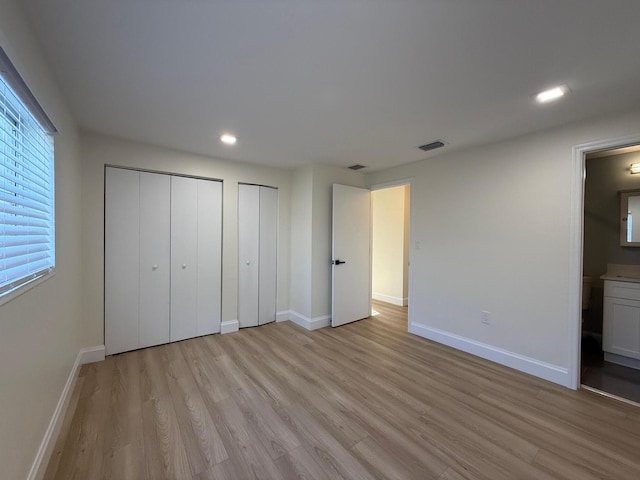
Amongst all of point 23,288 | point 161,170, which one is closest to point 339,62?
point 23,288

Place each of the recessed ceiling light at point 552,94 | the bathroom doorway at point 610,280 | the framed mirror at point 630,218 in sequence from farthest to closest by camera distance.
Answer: the framed mirror at point 630,218 → the bathroom doorway at point 610,280 → the recessed ceiling light at point 552,94

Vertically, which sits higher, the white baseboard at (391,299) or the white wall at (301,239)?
the white wall at (301,239)

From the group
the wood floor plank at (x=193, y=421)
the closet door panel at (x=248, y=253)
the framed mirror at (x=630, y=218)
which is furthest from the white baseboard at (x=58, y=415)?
the framed mirror at (x=630, y=218)

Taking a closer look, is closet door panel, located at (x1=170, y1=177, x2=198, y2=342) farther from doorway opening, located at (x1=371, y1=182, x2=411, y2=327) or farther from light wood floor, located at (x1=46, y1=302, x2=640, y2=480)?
doorway opening, located at (x1=371, y1=182, x2=411, y2=327)

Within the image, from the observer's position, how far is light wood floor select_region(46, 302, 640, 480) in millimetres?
1473

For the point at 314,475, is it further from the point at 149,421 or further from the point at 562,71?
the point at 562,71

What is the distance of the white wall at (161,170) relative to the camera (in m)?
2.65

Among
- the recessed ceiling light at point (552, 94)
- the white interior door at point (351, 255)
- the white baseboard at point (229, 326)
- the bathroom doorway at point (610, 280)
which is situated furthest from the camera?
the white interior door at point (351, 255)

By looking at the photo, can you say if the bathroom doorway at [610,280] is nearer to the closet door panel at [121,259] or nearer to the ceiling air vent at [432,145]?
the ceiling air vent at [432,145]

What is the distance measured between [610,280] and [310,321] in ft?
11.2

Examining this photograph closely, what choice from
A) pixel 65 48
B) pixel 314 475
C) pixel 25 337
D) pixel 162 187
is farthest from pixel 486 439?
pixel 162 187

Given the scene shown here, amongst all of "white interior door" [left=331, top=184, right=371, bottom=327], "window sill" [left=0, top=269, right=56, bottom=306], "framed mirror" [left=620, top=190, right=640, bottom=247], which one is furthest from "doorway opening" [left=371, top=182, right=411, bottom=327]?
"window sill" [left=0, top=269, right=56, bottom=306]

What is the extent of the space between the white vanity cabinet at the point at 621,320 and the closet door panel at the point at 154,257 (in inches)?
194

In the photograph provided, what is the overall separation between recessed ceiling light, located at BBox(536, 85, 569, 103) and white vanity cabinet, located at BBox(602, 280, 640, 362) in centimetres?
220
